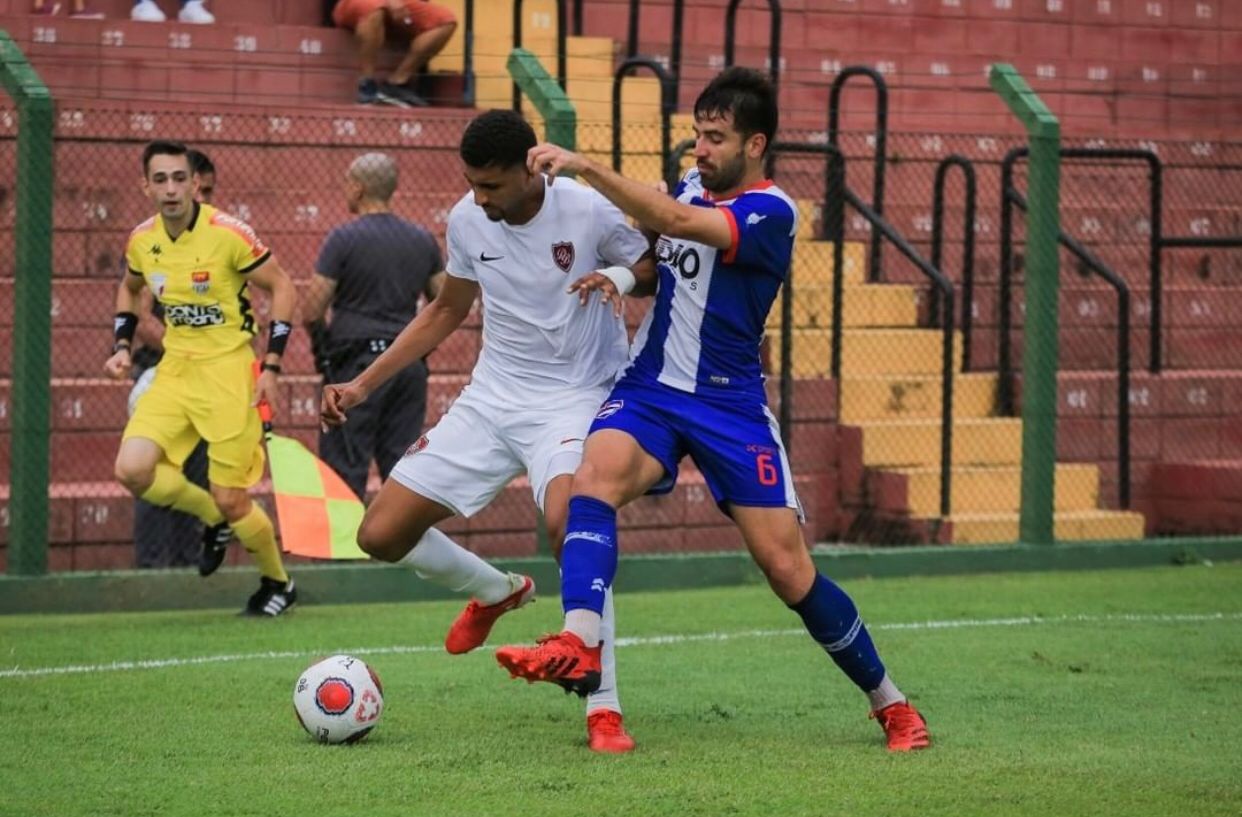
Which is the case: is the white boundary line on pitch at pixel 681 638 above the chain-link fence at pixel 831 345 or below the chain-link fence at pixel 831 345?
below

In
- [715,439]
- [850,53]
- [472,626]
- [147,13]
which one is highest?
[850,53]

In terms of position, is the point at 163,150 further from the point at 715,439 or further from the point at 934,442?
the point at 934,442

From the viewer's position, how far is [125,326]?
9812mm

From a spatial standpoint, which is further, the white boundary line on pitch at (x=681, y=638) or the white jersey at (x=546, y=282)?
the white boundary line on pitch at (x=681, y=638)

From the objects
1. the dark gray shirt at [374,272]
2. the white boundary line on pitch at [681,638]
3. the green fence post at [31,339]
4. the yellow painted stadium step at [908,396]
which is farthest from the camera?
the yellow painted stadium step at [908,396]

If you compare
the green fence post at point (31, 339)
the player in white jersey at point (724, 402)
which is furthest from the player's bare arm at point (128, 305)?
the player in white jersey at point (724, 402)

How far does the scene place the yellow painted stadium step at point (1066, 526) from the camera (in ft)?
42.7

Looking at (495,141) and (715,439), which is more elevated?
(495,141)

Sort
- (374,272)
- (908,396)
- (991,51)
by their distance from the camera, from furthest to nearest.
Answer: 1. (991,51)
2. (908,396)
3. (374,272)

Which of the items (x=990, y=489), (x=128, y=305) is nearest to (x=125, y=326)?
(x=128, y=305)

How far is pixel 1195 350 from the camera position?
1545cm

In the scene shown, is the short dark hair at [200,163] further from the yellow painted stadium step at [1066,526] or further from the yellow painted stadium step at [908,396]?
the yellow painted stadium step at [1066,526]

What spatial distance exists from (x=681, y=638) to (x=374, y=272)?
2.75m

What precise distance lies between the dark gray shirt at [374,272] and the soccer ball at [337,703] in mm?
4557
